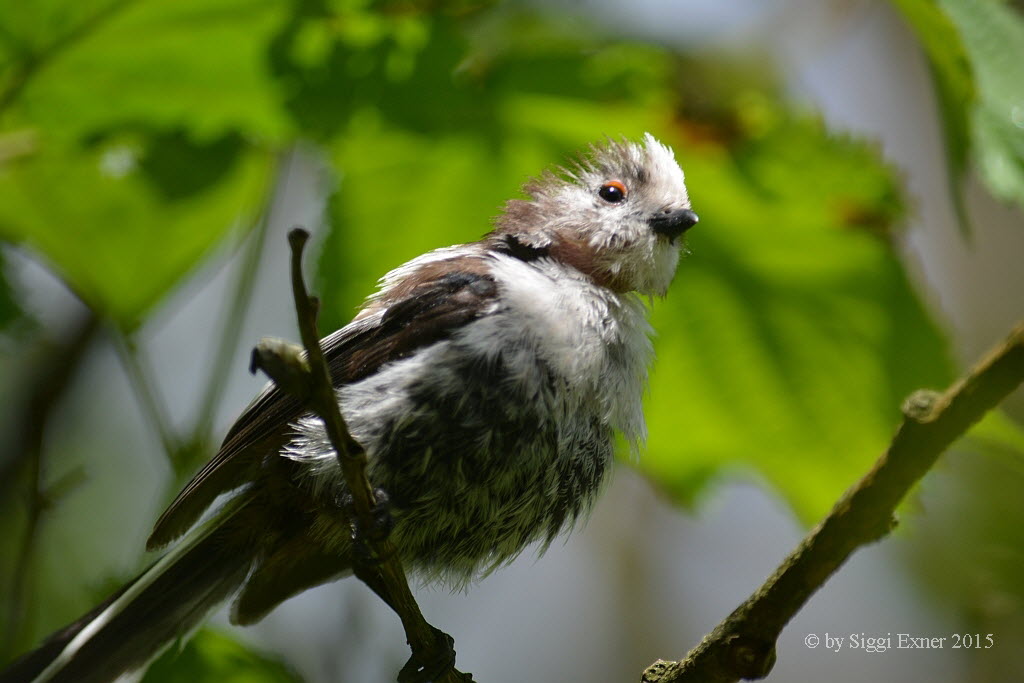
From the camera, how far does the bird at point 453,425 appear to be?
8.06 feet

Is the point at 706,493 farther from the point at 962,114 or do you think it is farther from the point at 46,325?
the point at 46,325

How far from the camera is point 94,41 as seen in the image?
9.41ft

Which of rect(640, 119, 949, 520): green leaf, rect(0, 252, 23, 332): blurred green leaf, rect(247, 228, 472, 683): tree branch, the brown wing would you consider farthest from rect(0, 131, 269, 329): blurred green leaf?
rect(640, 119, 949, 520): green leaf

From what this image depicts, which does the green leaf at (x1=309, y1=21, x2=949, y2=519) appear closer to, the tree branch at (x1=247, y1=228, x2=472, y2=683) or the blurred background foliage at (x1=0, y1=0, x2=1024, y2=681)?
the blurred background foliage at (x1=0, y1=0, x2=1024, y2=681)

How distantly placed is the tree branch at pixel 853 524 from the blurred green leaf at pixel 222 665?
0.87 m

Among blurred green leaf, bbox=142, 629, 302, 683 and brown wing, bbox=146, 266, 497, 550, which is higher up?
brown wing, bbox=146, 266, 497, 550

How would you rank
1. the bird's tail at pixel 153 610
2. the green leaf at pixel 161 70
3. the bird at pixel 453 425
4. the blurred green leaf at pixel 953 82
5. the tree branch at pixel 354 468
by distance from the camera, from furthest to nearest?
the green leaf at pixel 161 70, the bird's tail at pixel 153 610, the bird at pixel 453 425, the blurred green leaf at pixel 953 82, the tree branch at pixel 354 468

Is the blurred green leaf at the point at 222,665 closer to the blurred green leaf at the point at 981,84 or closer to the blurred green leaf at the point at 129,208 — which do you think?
the blurred green leaf at the point at 129,208

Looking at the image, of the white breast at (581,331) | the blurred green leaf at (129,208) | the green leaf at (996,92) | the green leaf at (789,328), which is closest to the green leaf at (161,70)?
the blurred green leaf at (129,208)


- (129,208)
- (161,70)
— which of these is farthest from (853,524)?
(129,208)

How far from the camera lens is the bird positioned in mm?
2457

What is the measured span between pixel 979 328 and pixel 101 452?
586cm

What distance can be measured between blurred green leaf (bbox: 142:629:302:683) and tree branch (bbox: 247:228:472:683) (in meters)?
0.30

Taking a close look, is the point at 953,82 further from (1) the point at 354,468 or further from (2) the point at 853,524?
(1) the point at 354,468
